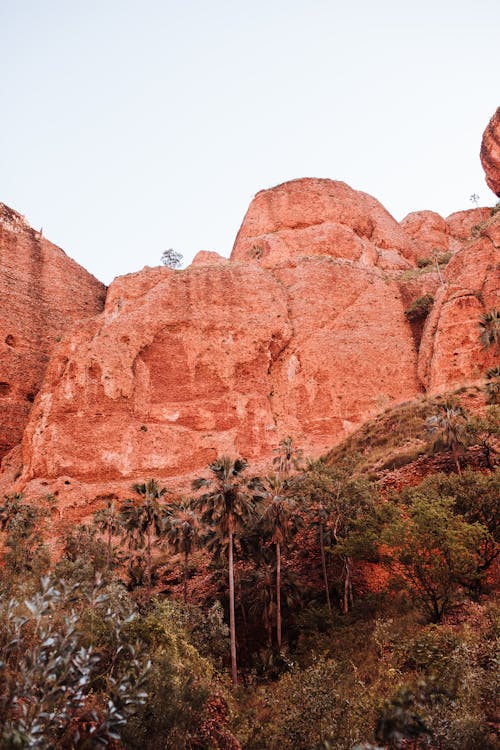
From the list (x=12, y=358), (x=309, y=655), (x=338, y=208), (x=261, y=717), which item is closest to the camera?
(x=261, y=717)

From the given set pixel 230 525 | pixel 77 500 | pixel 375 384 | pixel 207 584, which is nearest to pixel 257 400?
pixel 375 384

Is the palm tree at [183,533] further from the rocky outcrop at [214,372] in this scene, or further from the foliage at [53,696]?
the foliage at [53,696]

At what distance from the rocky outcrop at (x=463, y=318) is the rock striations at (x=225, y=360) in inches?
5.0

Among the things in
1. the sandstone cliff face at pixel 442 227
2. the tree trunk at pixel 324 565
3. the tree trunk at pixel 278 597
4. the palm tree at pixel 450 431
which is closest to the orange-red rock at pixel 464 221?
the sandstone cliff face at pixel 442 227

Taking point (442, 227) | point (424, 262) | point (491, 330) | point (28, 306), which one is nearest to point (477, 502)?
point (491, 330)

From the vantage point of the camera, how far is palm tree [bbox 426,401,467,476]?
2858cm

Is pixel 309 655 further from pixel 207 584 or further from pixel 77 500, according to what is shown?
pixel 77 500

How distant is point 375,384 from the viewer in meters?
51.8

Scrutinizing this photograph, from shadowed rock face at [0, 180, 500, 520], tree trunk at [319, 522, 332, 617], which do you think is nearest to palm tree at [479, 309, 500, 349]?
shadowed rock face at [0, 180, 500, 520]

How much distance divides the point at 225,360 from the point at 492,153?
52212 mm

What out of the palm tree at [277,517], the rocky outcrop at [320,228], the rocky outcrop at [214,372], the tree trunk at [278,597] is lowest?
the tree trunk at [278,597]

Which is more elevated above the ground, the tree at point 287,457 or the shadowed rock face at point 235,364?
the shadowed rock face at point 235,364

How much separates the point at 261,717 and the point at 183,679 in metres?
5.04

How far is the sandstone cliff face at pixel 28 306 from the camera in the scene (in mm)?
56719
